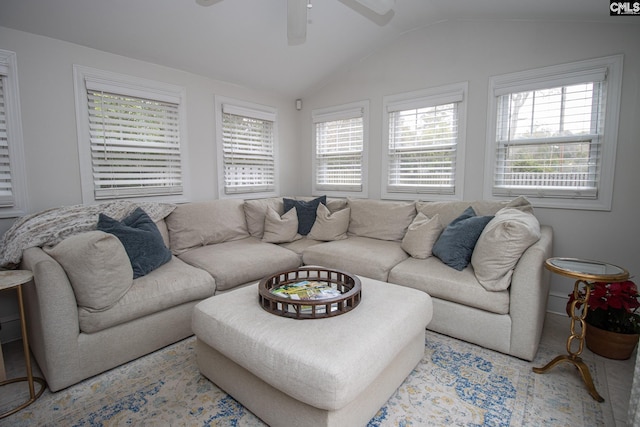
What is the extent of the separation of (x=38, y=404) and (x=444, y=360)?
2.36 metres

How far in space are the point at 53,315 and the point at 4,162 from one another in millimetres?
1457

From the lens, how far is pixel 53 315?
1.71 meters

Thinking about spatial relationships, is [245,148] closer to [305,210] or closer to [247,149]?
[247,149]

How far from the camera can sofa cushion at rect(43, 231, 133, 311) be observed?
5.91ft

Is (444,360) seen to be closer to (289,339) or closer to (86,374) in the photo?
(289,339)

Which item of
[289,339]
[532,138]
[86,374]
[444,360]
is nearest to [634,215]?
[532,138]

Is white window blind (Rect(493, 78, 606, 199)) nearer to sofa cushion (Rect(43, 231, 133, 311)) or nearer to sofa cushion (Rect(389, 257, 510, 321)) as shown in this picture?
sofa cushion (Rect(389, 257, 510, 321))

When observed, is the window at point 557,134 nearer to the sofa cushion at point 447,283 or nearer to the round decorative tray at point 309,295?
the sofa cushion at point 447,283

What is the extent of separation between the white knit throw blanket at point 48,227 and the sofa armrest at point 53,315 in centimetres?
31

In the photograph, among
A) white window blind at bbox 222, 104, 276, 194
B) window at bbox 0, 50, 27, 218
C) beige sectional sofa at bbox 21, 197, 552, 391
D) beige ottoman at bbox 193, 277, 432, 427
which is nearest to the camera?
beige ottoman at bbox 193, 277, 432, 427

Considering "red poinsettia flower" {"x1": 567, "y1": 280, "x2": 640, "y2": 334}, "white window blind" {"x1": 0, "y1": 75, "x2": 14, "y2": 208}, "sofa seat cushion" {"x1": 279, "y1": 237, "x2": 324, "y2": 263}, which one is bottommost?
"red poinsettia flower" {"x1": 567, "y1": 280, "x2": 640, "y2": 334}

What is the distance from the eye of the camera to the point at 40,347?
183 centimetres

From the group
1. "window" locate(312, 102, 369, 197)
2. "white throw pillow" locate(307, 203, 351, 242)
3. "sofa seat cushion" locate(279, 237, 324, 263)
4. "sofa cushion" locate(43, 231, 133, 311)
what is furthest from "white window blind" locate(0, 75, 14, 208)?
"window" locate(312, 102, 369, 197)

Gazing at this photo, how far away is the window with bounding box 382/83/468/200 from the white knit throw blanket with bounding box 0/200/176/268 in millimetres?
2863
